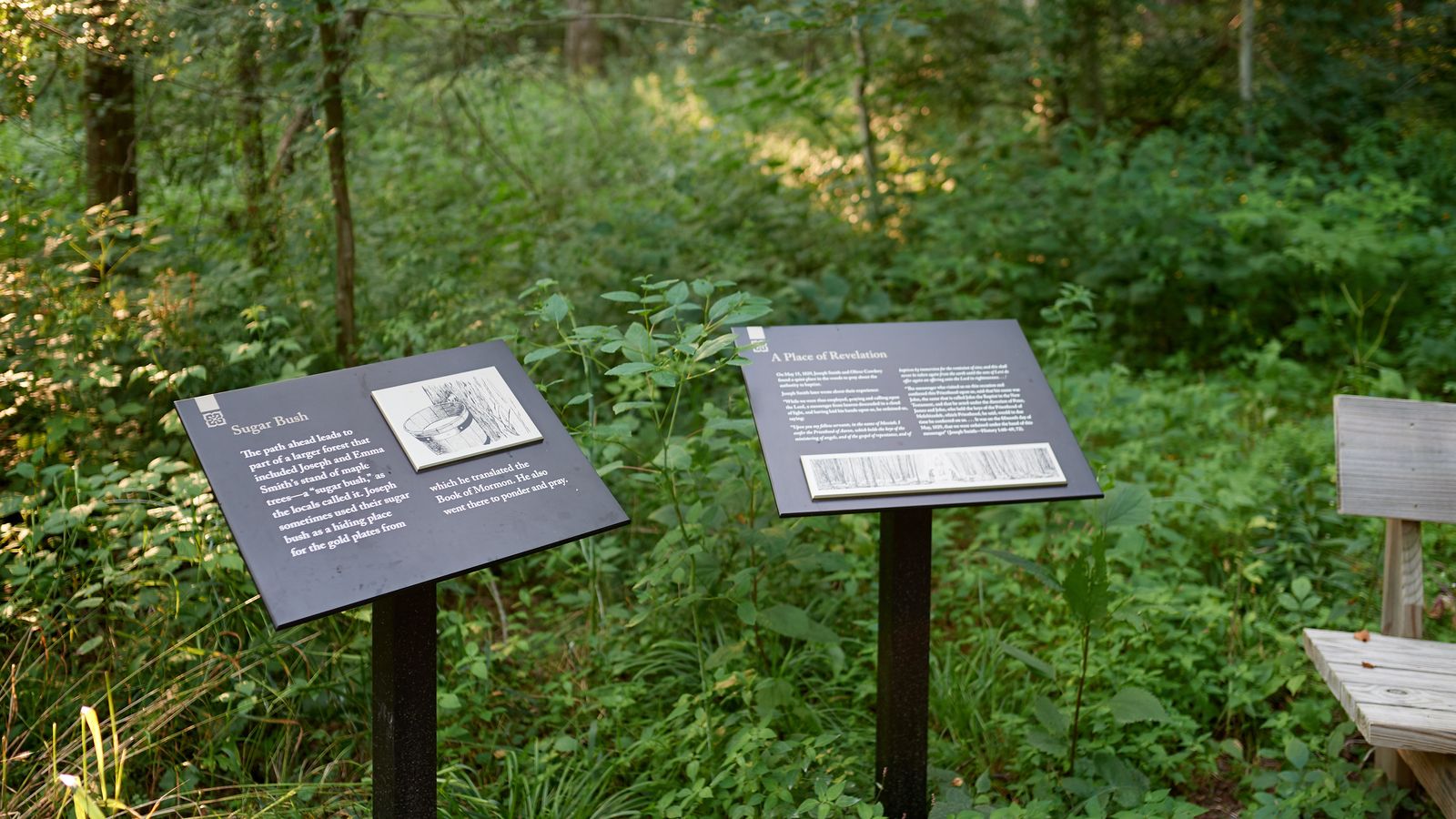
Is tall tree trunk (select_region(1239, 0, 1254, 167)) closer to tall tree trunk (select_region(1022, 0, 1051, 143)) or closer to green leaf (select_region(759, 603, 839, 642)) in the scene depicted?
tall tree trunk (select_region(1022, 0, 1051, 143))

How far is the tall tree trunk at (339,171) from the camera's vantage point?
441 centimetres

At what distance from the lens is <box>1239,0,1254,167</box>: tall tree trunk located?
749cm

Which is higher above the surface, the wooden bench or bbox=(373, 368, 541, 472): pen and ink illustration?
bbox=(373, 368, 541, 472): pen and ink illustration

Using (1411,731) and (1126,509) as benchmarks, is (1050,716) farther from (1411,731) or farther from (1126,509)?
(1411,731)

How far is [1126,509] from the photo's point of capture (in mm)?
3000

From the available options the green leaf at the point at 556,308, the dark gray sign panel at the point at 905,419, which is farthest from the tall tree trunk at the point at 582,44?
the dark gray sign panel at the point at 905,419

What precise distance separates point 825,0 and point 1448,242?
4.00 meters

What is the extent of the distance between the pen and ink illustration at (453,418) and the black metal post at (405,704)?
0.30 meters

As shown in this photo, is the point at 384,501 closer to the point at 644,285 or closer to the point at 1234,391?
the point at 644,285

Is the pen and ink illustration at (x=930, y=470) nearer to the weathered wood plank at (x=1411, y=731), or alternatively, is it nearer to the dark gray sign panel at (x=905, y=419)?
the dark gray sign panel at (x=905, y=419)

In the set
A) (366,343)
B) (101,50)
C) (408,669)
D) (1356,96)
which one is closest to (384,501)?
(408,669)

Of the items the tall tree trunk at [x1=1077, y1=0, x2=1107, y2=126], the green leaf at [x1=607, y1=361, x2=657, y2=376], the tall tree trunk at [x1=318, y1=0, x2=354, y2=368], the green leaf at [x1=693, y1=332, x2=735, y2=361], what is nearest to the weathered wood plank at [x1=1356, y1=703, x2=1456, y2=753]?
the green leaf at [x1=693, y1=332, x2=735, y2=361]

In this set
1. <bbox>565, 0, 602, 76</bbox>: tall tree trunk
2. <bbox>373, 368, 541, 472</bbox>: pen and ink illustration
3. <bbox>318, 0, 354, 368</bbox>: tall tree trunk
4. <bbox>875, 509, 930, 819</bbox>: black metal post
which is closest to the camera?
<bbox>373, 368, 541, 472</bbox>: pen and ink illustration

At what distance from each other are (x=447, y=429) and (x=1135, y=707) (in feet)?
6.38
